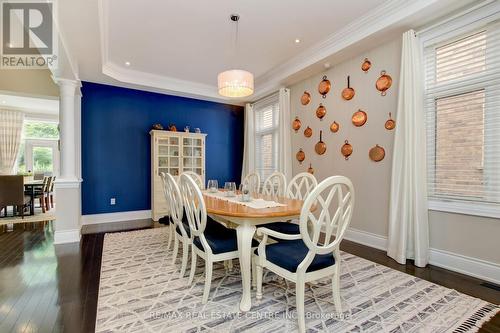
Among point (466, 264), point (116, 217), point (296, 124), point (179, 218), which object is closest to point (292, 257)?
point (179, 218)

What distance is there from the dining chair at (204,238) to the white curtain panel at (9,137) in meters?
7.92

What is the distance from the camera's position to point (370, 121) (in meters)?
3.34

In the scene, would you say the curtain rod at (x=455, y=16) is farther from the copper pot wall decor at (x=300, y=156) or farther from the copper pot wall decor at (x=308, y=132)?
the copper pot wall decor at (x=300, y=156)

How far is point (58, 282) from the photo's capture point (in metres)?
2.29

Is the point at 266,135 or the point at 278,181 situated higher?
the point at 266,135

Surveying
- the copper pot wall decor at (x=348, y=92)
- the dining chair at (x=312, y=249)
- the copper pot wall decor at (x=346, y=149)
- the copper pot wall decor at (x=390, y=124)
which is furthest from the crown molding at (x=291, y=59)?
the dining chair at (x=312, y=249)

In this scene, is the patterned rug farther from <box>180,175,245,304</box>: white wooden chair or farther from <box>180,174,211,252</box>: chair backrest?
<box>180,174,211,252</box>: chair backrest

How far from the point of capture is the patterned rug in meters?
1.66

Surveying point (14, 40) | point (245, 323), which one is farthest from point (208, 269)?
point (14, 40)

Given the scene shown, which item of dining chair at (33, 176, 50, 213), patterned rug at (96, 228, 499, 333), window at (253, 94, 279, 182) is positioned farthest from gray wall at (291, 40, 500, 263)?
dining chair at (33, 176, 50, 213)

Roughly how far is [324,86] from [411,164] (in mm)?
1840

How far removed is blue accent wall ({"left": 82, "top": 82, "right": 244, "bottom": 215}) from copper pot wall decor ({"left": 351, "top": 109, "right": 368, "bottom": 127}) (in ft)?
10.9

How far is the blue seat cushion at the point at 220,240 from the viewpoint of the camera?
6.56ft

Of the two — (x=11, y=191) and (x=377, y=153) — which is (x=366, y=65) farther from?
(x=11, y=191)
